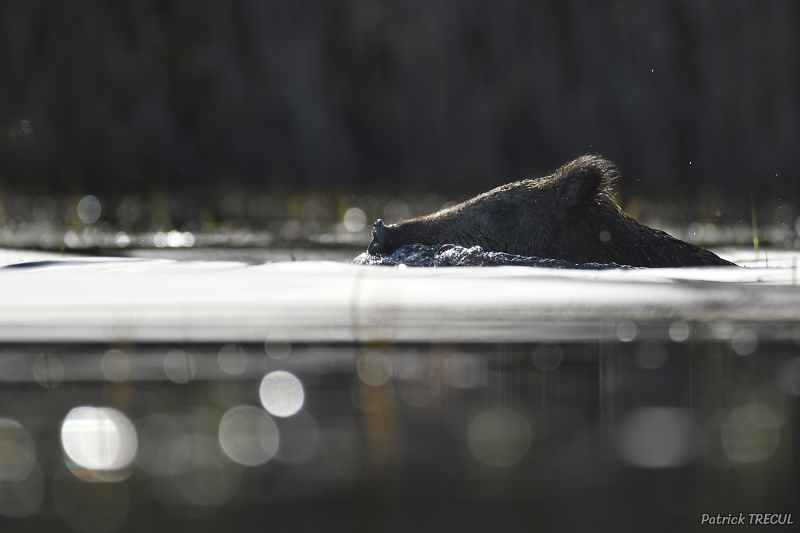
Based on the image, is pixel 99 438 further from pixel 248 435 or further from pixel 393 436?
pixel 393 436

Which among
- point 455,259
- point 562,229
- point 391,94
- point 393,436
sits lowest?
point 393,436

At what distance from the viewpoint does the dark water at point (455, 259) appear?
6859 mm

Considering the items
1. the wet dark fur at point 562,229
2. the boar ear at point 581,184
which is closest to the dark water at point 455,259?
the wet dark fur at point 562,229

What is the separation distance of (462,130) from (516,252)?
13.4 meters

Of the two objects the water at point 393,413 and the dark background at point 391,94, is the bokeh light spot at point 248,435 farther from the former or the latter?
the dark background at point 391,94

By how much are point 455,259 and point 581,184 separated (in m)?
1.19

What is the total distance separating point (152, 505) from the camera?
179 cm

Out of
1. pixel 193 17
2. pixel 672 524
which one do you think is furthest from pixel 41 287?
pixel 193 17

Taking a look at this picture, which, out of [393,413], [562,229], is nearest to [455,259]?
[562,229]

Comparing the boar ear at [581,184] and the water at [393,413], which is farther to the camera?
the boar ear at [581,184]

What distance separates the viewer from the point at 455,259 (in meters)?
7.05

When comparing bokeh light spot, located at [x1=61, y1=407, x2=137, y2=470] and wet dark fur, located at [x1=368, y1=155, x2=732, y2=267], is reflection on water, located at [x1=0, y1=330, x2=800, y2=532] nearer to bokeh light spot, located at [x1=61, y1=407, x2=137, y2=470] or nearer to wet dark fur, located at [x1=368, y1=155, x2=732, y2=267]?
bokeh light spot, located at [x1=61, y1=407, x2=137, y2=470]

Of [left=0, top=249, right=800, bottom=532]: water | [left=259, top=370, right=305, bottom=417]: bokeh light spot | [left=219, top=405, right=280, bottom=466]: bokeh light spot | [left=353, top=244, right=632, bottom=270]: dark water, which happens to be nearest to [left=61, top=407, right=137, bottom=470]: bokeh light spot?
[left=0, top=249, right=800, bottom=532]: water

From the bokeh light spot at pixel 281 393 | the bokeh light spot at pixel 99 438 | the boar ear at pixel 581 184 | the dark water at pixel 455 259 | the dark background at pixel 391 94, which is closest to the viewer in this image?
the bokeh light spot at pixel 99 438
